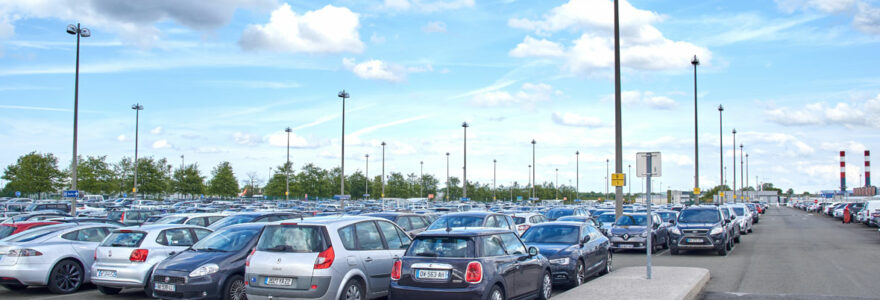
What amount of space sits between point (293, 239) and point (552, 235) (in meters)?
7.14

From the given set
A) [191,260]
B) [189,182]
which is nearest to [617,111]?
[191,260]

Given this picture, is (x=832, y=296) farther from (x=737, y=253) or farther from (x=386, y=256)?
(x=737, y=253)

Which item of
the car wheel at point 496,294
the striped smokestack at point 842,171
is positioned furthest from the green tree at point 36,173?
the striped smokestack at point 842,171

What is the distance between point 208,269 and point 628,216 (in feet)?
53.2

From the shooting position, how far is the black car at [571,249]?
527 inches

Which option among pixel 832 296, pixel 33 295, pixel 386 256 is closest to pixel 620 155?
pixel 832 296

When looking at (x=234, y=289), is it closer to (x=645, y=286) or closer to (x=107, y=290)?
(x=107, y=290)

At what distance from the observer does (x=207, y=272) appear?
1051 cm

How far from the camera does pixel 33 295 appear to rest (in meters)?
12.9

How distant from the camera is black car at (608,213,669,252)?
21.9 metres

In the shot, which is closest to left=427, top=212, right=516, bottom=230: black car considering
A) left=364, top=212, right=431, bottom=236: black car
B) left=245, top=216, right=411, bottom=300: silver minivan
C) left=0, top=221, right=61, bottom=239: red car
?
left=364, top=212, right=431, bottom=236: black car

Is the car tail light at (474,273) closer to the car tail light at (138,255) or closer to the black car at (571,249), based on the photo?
the black car at (571,249)

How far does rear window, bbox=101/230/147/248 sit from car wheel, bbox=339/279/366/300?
4937mm

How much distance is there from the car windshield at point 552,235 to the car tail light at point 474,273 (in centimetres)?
561
